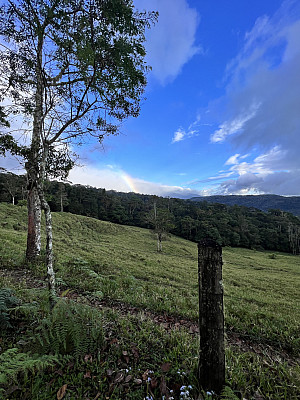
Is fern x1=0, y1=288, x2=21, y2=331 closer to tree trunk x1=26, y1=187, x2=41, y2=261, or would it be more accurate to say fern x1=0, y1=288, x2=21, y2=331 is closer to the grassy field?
the grassy field

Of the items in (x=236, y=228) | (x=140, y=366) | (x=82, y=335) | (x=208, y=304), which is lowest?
Answer: (x=236, y=228)

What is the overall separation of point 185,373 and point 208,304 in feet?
4.02

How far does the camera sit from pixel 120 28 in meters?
5.88

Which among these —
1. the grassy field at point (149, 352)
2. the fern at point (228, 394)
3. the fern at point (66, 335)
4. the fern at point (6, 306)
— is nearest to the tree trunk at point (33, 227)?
the grassy field at point (149, 352)

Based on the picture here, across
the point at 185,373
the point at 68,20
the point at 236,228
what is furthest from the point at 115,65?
the point at 236,228

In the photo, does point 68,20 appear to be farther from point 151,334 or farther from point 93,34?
point 151,334

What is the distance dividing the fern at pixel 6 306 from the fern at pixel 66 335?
74cm

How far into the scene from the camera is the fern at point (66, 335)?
2.88m

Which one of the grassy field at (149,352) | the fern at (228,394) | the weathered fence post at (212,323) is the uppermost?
the weathered fence post at (212,323)

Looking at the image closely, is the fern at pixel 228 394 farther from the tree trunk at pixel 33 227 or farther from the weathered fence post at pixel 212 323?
the tree trunk at pixel 33 227

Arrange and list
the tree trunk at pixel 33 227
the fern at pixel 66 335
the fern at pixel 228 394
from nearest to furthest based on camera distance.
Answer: the fern at pixel 228 394 → the fern at pixel 66 335 → the tree trunk at pixel 33 227

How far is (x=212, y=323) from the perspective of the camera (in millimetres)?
2539

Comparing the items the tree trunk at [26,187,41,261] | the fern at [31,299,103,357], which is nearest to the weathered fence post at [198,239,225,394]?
the fern at [31,299,103,357]

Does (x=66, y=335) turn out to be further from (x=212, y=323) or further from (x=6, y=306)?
(x=212, y=323)
